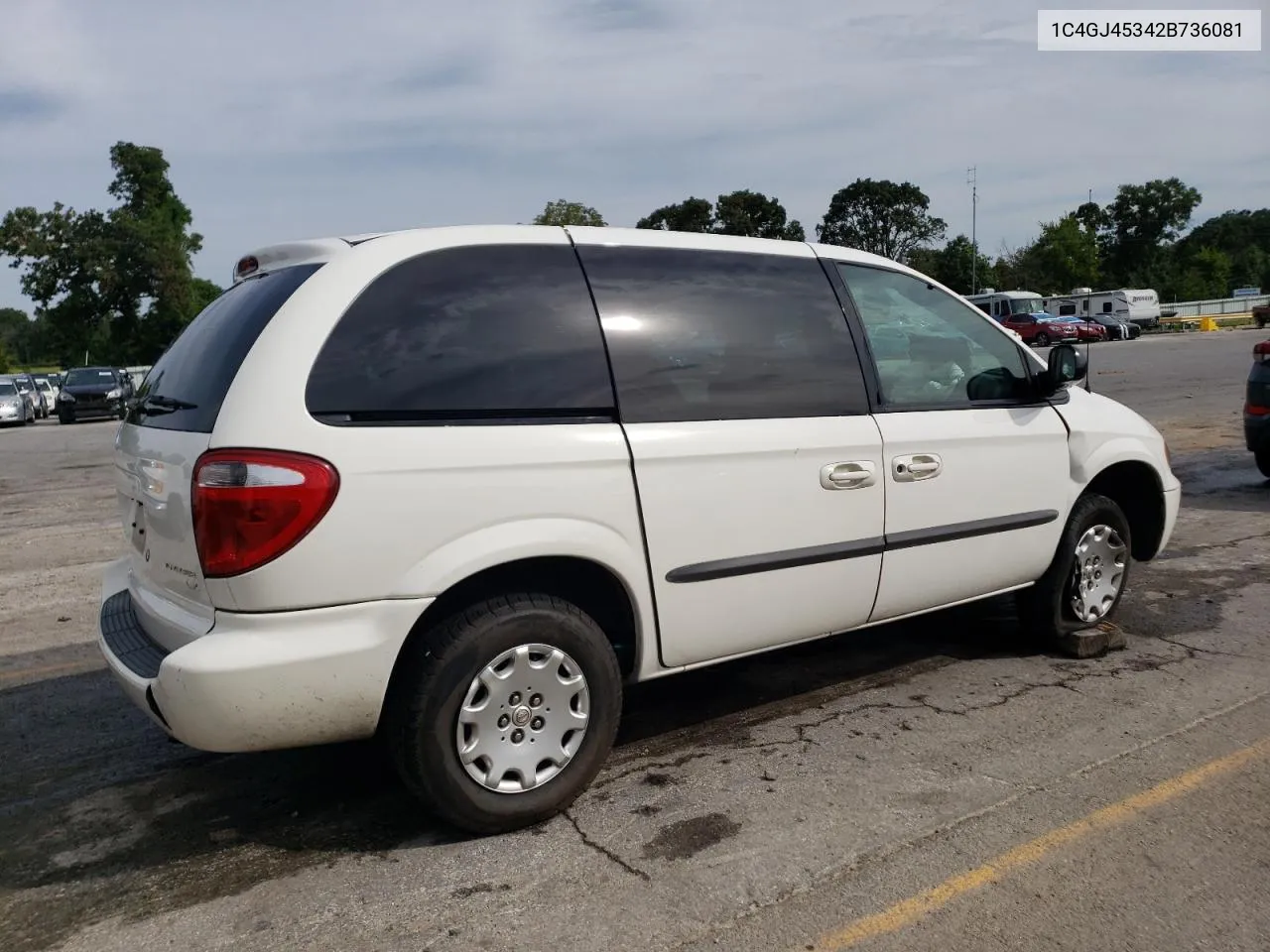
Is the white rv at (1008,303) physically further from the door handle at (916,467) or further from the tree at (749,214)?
the door handle at (916,467)

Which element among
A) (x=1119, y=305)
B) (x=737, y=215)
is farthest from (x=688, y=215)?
(x=1119, y=305)

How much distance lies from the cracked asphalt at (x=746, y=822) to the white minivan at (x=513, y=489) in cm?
38

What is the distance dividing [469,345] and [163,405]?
108 centimetres

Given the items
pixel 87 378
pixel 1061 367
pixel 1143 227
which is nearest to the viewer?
pixel 1061 367

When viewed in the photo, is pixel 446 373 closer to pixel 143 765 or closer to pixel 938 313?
pixel 143 765

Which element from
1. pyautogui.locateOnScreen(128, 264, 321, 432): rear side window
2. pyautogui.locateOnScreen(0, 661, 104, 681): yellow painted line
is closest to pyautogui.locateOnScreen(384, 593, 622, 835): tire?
pyautogui.locateOnScreen(128, 264, 321, 432): rear side window

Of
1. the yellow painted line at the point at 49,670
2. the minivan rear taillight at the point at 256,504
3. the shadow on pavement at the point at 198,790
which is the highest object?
the minivan rear taillight at the point at 256,504

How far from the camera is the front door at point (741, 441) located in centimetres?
355

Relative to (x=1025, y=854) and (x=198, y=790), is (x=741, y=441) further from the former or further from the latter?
(x=198, y=790)

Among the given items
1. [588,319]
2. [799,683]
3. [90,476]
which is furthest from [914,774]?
[90,476]

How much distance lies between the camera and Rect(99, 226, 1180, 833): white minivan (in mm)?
2953

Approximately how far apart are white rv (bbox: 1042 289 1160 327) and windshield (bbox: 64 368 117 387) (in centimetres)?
4594

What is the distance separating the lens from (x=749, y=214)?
6769 centimetres

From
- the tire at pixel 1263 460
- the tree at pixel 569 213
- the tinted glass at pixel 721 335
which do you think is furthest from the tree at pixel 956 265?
the tinted glass at pixel 721 335
